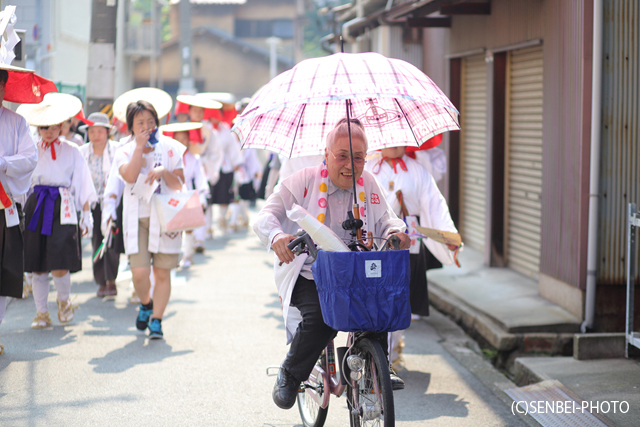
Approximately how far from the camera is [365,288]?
3578 millimetres

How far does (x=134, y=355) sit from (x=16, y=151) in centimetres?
194

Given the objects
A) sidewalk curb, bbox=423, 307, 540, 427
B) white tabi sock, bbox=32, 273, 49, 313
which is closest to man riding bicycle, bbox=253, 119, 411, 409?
sidewalk curb, bbox=423, 307, 540, 427

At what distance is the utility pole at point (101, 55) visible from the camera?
978 cm

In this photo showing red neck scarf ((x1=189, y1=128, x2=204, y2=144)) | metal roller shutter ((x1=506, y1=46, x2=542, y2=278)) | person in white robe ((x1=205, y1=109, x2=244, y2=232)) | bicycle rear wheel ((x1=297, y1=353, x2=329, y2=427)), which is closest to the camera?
bicycle rear wheel ((x1=297, y1=353, x2=329, y2=427))

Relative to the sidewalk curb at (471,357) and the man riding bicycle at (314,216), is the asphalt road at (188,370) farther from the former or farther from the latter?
the man riding bicycle at (314,216)

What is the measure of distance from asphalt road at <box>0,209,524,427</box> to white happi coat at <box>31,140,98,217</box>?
1.31 metres

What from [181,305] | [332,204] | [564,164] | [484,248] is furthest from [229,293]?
[332,204]

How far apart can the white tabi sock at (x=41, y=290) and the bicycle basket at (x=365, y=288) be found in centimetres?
444

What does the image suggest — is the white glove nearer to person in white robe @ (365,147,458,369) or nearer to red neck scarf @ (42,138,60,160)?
red neck scarf @ (42,138,60,160)

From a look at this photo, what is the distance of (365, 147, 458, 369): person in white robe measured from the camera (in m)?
6.00

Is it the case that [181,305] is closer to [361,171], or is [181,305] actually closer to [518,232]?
[518,232]

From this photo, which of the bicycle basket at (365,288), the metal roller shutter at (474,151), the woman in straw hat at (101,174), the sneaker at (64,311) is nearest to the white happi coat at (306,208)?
the bicycle basket at (365,288)

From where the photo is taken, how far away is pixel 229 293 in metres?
9.28

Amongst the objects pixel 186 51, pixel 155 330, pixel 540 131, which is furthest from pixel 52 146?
pixel 186 51
